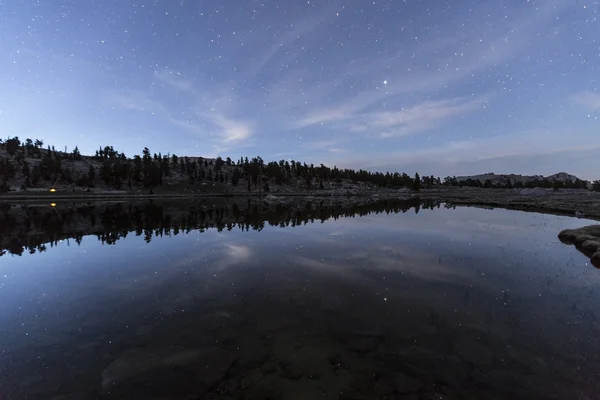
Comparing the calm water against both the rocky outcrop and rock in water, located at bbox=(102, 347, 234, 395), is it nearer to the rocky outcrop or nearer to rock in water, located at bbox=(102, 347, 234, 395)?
rock in water, located at bbox=(102, 347, 234, 395)

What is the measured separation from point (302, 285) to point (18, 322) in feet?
35.4

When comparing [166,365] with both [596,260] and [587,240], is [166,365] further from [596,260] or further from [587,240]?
[587,240]

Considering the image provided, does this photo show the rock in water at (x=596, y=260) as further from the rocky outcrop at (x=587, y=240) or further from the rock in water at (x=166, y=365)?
the rock in water at (x=166, y=365)

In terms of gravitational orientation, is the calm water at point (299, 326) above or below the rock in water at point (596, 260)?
above

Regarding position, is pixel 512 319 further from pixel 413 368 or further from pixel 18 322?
pixel 18 322

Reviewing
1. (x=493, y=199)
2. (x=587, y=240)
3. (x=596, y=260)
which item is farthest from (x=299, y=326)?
(x=493, y=199)

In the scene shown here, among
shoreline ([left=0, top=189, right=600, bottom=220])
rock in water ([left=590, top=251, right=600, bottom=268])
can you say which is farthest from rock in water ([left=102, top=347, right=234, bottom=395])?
shoreline ([left=0, top=189, right=600, bottom=220])

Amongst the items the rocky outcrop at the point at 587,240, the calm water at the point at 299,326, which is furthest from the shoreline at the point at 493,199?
the calm water at the point at 299,326

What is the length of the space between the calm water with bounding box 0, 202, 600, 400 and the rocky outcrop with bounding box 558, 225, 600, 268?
148 centimetres

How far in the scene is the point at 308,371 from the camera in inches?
276

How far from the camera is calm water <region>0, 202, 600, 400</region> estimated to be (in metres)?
6.57

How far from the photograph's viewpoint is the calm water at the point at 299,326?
21.5ft

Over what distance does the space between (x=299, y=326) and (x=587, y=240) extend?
27.7m

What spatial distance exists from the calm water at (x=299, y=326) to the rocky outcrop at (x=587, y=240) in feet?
4.86
